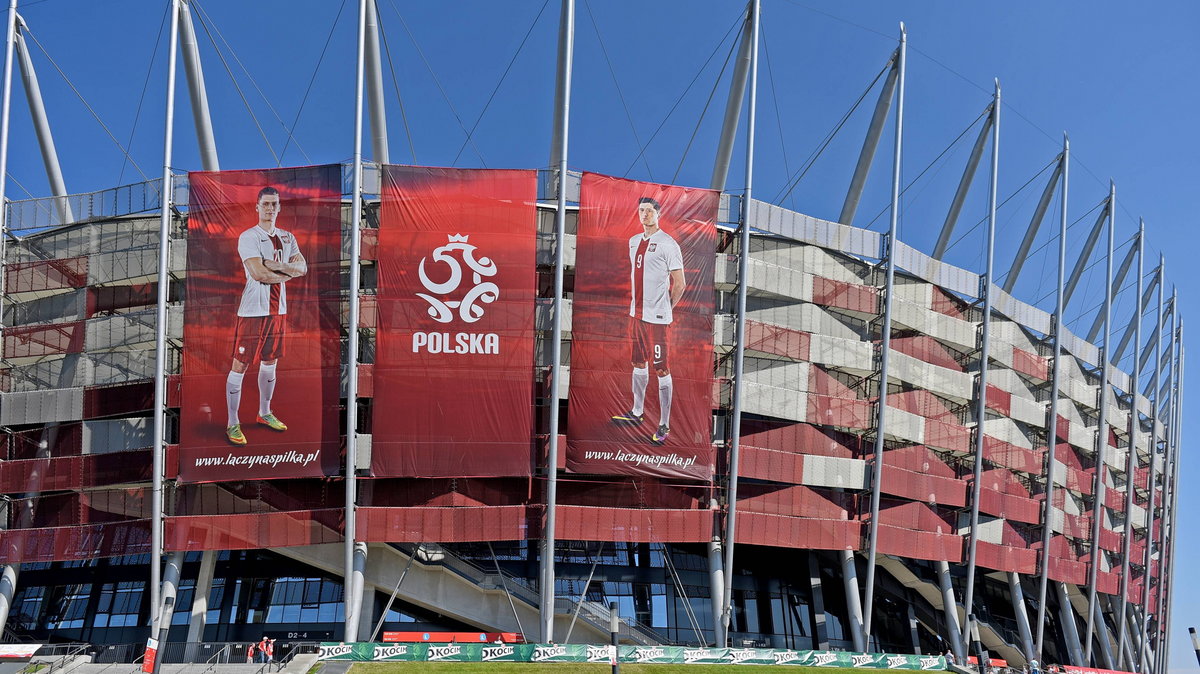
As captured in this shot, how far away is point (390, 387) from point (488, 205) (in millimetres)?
9372

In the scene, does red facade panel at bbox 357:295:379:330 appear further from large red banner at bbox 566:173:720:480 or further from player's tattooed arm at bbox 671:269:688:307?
player's tattooed arm at bbox 671:269:688:307

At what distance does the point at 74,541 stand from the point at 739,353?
3189 centimetres

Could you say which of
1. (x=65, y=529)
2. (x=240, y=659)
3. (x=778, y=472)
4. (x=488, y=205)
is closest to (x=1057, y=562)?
(x=778, y=472)

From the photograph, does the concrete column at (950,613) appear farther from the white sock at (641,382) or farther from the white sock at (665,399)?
the white sock at (641,382)

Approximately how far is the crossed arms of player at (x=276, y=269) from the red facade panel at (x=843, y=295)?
1040 inches

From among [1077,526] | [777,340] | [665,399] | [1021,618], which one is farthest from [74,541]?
[1077,526]

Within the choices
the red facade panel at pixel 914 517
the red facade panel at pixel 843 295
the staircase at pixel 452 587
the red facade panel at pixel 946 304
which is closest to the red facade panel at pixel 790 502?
the red facade panel at pixel 914 517

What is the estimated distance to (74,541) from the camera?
50281mm

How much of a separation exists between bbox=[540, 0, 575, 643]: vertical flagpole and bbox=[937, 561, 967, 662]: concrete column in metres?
23.6

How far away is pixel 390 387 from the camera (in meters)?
49.1

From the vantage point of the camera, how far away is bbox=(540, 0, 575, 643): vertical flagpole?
48.3 m

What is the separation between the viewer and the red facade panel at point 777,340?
56000 mm

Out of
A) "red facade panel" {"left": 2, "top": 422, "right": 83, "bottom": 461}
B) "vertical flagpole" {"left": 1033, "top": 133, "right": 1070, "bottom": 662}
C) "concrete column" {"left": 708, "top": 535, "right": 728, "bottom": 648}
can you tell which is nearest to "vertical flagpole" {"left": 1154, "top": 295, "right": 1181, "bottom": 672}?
"vertical flagpole" {"left": 1033, "top": 133, "right": 1070, "bottom": 662}

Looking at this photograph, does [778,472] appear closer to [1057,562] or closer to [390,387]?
[390,387]
